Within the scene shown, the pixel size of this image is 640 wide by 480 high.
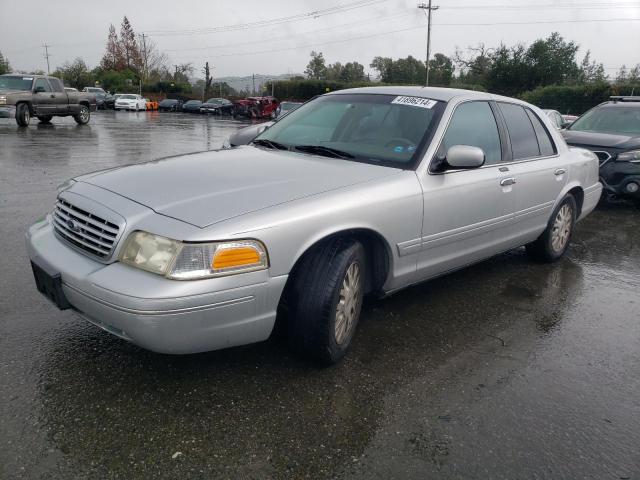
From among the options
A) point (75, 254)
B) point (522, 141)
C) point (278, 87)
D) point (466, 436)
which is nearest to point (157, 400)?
point (75, 254)

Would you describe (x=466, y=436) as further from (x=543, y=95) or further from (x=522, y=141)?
(x=543, y=95)

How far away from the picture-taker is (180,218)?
2.53 m

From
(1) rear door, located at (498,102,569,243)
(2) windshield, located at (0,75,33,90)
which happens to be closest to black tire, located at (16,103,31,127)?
(2) windshield, located at (0,75,33,90)

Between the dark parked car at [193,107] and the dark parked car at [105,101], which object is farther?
the dark parked car at [193,107]

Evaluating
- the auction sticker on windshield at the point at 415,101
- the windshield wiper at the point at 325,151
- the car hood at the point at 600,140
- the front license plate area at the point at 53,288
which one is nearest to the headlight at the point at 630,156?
the car hood at the point at 600,140

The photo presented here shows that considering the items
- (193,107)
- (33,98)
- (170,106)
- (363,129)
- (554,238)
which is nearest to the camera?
(363,129)

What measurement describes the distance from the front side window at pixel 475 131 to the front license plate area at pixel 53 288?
2350mm

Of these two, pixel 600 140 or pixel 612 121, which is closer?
pixel 600 140

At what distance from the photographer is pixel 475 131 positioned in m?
3.97

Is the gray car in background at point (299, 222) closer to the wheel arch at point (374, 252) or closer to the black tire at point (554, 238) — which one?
the wheel arch at point (374, 252)

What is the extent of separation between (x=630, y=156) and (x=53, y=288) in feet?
25.0

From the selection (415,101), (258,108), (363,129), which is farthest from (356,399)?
(258,108)

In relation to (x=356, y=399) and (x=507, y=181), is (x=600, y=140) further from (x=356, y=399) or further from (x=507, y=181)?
(x=356, y=399)

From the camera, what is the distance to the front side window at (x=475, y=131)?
370cm
